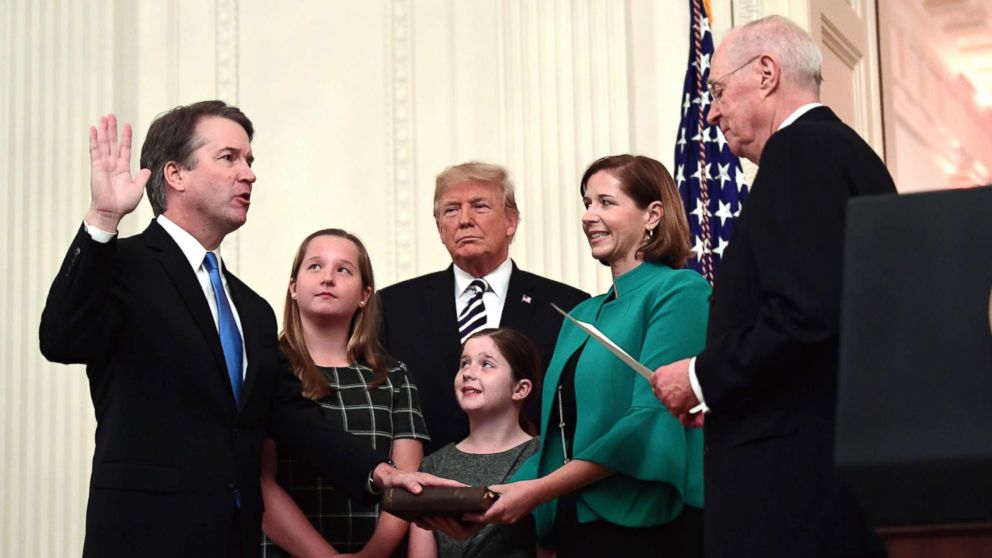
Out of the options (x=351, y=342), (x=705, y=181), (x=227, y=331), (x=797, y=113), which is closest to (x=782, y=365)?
(x=797, y=113)

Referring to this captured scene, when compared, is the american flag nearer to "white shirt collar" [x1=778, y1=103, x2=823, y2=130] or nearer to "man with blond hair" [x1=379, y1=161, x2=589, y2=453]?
"man with blond hair" [x1=379, y1=161, x2=589, y2=453]

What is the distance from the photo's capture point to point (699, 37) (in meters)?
5.73

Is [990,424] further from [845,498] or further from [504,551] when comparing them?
[504,551]

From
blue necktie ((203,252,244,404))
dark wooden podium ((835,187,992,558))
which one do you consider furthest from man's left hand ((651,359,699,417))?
blue necktie ((203,252,244,404))

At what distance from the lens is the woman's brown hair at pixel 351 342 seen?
3877 millimetres

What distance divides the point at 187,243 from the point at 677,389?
1.27 metres

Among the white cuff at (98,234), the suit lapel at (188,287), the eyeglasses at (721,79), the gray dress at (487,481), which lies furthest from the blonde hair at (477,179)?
the white cuff at (98,234)

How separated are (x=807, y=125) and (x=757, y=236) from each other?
0.24 meters

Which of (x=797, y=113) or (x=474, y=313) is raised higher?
(x=797, y=113)

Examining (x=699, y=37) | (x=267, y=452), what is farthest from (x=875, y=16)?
(x=267, y=452)

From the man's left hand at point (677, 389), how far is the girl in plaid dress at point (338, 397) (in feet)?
4.07

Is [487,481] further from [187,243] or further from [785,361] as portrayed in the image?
[785,361]

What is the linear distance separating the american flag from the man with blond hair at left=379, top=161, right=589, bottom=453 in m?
0.82

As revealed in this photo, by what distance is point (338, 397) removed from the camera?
12.8ft
